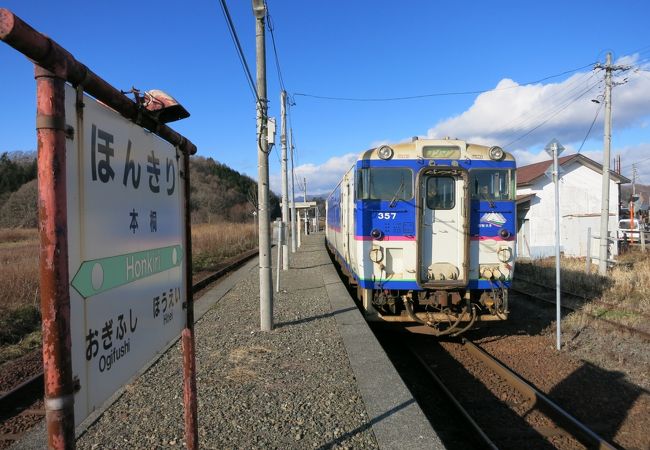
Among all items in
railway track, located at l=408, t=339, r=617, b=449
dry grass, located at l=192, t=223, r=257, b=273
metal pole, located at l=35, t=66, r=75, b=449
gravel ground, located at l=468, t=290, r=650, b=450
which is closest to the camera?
metal pole, located at l=35, t=66, r=75, b=449

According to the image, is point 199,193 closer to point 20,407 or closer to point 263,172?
point 263,172

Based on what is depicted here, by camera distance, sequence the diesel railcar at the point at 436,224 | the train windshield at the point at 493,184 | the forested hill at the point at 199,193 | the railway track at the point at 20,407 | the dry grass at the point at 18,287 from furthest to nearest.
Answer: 1. the forested hill at the point at 199,193
2. the dry grass at the point at 18,287
3. the train windshield at the point at 493,184
4. the diesel railcar at the point at 436,224
5. the railway track at the point at 20,407

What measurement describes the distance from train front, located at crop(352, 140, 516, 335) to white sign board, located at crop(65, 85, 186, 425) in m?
5.41

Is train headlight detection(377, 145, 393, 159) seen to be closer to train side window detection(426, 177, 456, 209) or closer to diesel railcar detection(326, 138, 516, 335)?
diesel railcar detection(326, 138, 516, 335)

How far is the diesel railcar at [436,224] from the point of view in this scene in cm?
782

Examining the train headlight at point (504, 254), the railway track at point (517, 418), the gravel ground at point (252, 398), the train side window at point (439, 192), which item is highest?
the train side window at point (439, 192)

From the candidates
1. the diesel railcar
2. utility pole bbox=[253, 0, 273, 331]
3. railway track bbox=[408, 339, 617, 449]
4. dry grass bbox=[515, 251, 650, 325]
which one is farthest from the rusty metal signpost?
dry grass bbox=[515, 251, 650, 325]

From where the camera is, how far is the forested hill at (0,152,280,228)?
45688 millimetres

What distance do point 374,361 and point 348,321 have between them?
226 centimetres

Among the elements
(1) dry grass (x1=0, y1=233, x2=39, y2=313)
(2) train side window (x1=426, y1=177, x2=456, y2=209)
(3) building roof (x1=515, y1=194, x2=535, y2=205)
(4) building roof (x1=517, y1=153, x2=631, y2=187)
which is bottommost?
(1) dry grass (x1=0, y1=233, x2=39, y2=313)

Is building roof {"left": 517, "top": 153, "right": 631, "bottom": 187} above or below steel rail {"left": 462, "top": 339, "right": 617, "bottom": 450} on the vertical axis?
above

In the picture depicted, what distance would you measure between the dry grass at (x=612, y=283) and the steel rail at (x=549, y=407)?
431cm

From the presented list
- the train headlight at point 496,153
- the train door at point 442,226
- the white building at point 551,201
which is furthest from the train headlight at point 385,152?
the white building at point 551,201

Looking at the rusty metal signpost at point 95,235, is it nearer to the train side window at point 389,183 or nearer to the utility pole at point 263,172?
the utility pole at point 263,172
